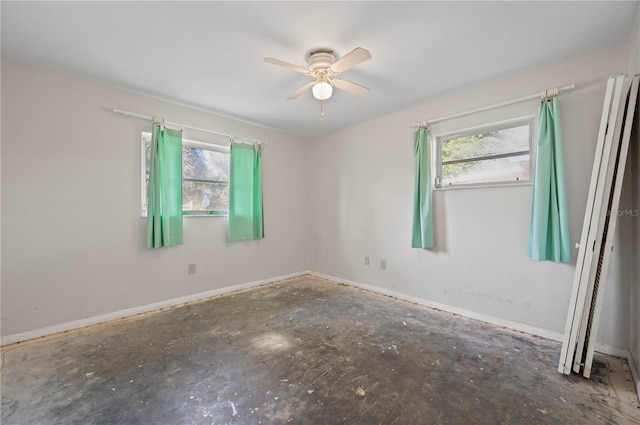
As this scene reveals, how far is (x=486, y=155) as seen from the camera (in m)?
2.87

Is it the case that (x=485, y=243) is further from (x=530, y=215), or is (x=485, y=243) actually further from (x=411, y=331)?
(x=411, y=331)

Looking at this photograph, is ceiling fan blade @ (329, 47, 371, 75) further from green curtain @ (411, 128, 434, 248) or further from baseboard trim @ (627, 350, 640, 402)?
baseboard trim @ (627, 350, 640, 402)

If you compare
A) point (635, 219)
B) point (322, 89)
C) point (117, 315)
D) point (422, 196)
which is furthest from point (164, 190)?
point (635, 219)

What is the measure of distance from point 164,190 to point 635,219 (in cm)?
427

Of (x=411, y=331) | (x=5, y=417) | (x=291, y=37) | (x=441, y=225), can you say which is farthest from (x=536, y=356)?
(x=5, y=417)

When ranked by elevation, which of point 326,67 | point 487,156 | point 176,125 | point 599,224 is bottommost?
point 599,224

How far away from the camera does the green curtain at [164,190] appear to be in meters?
2.98

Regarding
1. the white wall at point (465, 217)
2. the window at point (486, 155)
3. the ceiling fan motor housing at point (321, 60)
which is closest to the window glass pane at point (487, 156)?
the window at point (486, 155)

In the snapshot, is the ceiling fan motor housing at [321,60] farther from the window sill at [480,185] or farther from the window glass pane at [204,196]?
the window glass pane at [204,196]

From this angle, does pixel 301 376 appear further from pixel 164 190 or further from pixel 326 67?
pixel 164 190

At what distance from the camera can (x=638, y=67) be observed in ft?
5.92

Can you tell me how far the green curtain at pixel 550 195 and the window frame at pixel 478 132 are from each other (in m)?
0.19

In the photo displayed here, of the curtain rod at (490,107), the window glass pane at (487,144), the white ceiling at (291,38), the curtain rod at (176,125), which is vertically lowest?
the window glass pane at (487,144)

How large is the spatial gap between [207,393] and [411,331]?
5.91 feet
